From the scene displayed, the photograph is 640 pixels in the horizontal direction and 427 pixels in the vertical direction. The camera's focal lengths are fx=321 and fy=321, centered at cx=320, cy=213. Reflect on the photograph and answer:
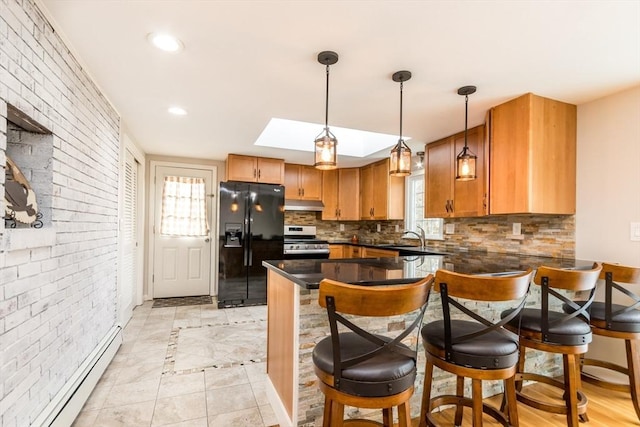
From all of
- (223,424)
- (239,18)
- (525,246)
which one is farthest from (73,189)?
(525,246)

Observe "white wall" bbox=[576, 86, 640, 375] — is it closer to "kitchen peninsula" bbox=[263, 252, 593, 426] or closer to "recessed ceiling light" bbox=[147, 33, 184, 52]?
"kitchen peninsula" bbox=[263, 252, 593, 426]

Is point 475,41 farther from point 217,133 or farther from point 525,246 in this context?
point 217,133

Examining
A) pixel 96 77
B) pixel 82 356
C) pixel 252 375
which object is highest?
pixel 96 77

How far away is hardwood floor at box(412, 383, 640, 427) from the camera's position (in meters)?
1.90

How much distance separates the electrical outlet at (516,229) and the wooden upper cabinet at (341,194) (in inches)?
100

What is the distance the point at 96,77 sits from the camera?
224 centimetres

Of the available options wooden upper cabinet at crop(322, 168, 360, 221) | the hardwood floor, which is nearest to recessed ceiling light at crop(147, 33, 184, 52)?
the hardwood floor

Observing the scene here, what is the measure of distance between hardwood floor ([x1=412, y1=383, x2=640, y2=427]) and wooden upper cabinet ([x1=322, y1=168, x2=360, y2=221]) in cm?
354

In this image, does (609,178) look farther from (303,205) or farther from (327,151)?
(303,205)

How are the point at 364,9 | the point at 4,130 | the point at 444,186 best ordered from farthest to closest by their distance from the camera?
the point at 444,186, the point at 364,9, the point at 4,130

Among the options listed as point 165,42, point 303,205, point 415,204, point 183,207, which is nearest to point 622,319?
point 415,204

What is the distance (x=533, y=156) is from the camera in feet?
8.11

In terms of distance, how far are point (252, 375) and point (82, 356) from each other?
3.75 feet

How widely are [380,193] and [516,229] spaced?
6.73 ft
